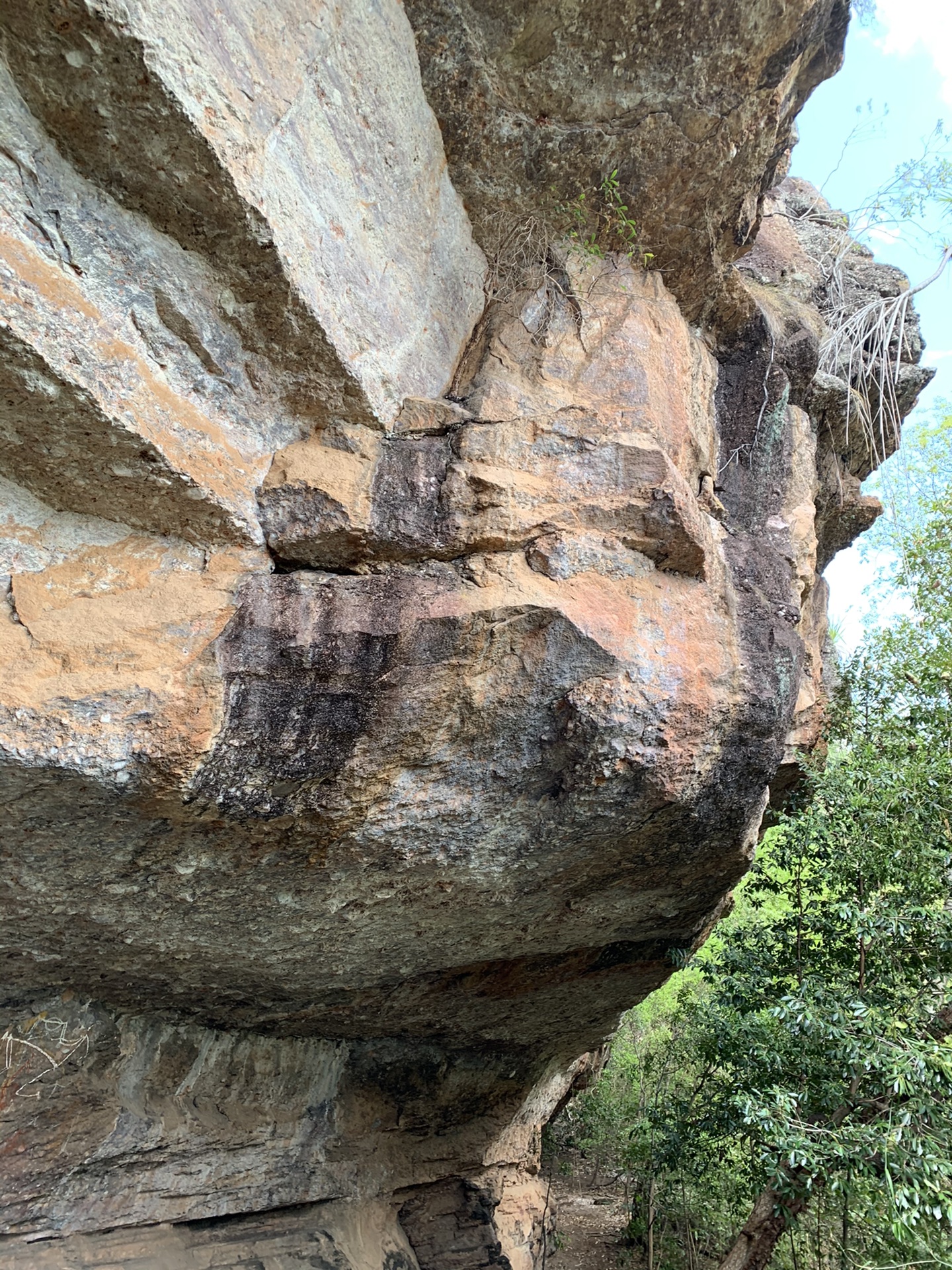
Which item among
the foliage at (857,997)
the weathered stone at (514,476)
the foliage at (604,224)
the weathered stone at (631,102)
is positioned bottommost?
the foliage at (857,997)

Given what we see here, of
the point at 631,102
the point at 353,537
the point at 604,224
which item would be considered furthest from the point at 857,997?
the point at 631,102

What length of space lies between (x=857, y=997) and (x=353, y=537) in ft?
12.7

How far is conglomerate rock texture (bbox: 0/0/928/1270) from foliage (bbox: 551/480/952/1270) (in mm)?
889

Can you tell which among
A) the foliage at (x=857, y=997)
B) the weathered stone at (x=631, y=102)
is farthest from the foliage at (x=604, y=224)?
the foliage at (x=857, y=997)

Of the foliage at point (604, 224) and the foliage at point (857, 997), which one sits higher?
the foliage at point (604, 224)

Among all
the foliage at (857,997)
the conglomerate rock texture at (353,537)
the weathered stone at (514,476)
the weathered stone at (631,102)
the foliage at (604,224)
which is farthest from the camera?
the foliage at (604,224)

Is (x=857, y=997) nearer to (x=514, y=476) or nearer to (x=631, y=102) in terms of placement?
(x=514, y=476)

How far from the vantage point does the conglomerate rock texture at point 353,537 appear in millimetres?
2572

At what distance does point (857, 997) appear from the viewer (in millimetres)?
4387

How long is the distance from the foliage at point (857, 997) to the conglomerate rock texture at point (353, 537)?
0.89m

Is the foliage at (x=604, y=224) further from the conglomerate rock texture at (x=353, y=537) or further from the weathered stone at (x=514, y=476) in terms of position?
the weathered stone at (x=514, y=476)

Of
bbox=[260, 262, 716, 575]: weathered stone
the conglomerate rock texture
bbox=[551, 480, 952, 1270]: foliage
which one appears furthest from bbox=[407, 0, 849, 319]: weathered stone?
bbox=[551, 480, 952, 1270]: foliage

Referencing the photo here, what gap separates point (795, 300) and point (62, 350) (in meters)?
5.05

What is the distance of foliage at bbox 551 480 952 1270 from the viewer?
375cm
